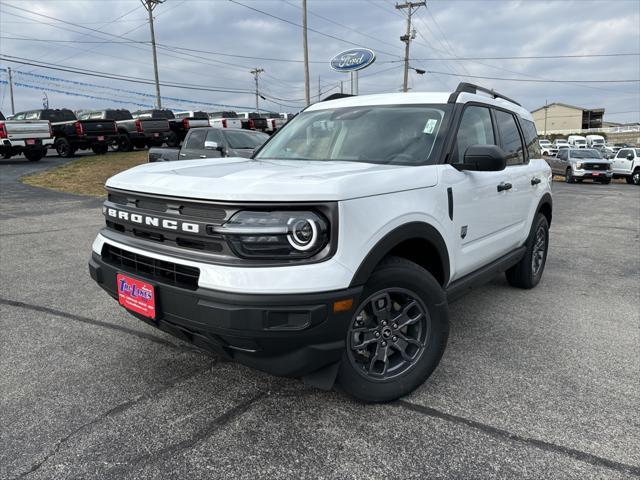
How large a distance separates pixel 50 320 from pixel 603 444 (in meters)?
4.01

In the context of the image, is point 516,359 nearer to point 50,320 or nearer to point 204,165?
point 204,165

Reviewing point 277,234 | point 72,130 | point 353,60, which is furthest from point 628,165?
point 277,234

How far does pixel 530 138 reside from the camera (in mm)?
5016

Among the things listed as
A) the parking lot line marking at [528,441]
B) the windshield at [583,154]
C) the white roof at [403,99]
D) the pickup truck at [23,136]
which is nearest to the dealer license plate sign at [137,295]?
the parking lot line marking at [528,441]

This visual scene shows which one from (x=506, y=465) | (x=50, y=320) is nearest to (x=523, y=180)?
(x=506, y=465)

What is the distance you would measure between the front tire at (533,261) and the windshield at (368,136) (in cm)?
211

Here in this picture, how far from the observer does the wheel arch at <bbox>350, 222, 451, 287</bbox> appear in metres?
2.46

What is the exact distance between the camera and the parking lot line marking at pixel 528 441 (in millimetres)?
2307

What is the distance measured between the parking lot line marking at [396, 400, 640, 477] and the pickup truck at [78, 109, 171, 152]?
75.9 feet

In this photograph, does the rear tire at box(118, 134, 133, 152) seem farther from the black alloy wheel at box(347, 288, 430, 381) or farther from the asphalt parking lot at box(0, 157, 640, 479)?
the black alloy wheel at box(347, 288, 430, 381)

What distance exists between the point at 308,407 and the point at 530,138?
12.2ft

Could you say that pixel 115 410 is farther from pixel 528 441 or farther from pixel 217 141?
pixel 217 141

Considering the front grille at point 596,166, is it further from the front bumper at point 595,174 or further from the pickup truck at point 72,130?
the pickup truck at point 72,130

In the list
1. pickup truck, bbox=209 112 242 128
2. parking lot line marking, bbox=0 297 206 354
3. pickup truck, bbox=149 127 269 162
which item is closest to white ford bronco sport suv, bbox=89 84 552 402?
parking lot line marking, bbox=0 297 206 354
